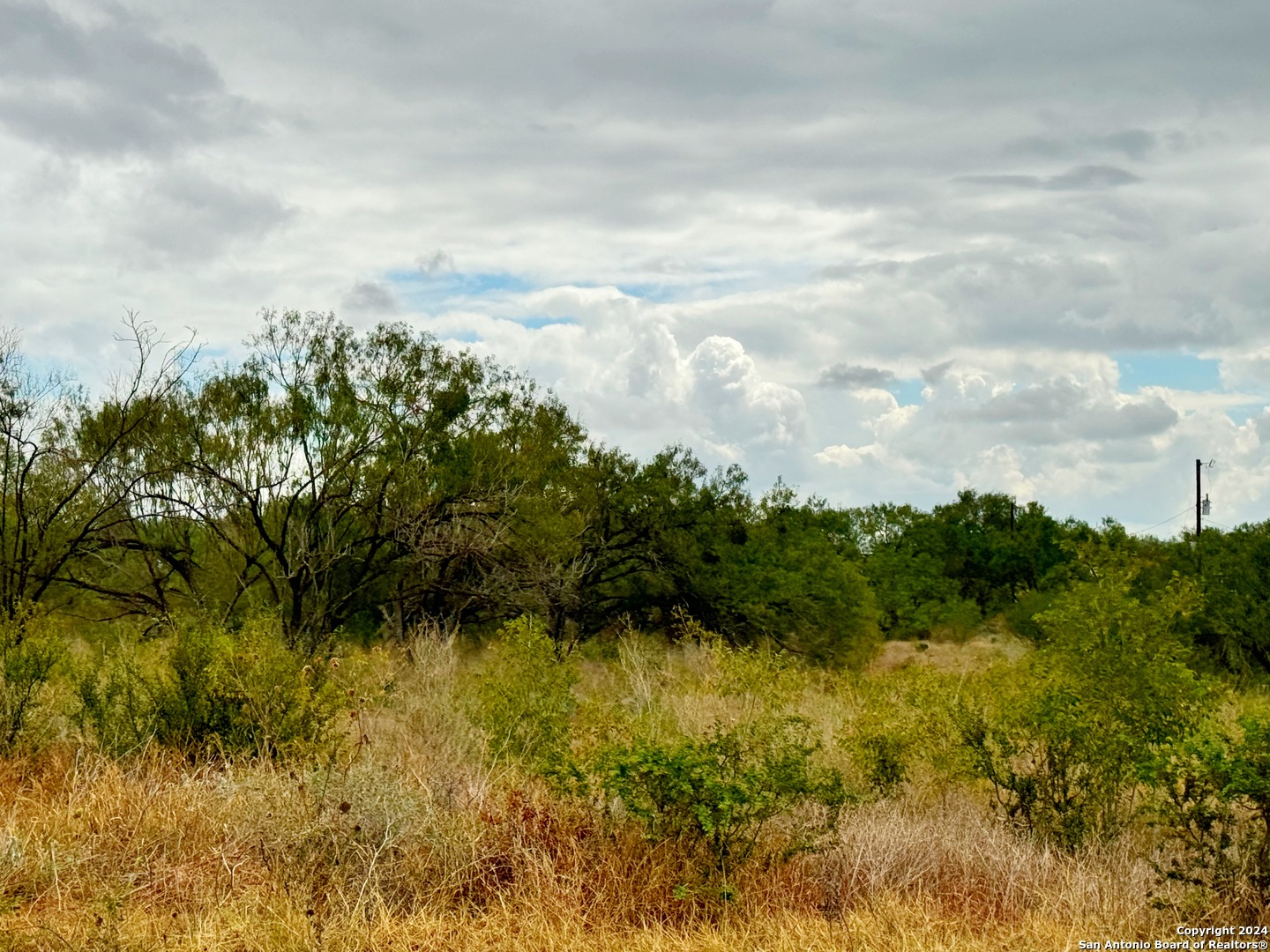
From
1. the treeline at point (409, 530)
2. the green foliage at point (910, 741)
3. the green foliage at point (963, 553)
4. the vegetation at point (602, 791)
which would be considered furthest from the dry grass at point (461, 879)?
the green foliage at point (963, 553)

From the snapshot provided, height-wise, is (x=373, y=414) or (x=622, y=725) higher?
(x=373, y=414)

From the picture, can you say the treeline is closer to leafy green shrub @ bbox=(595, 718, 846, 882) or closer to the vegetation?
the vegetation

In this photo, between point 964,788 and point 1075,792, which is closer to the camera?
point 1075,792

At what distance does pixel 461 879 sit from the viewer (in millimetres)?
7160

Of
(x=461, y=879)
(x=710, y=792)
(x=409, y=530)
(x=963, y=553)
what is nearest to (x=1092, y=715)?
(x=710, y=792)

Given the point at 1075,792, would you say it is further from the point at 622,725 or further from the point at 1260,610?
the point at 1260,610

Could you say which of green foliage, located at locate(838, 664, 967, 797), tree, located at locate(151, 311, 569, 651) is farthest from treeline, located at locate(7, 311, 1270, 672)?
green foliage, located at locate(838, 664, 967, 797)

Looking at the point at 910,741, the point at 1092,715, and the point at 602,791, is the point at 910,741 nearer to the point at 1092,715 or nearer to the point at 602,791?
the point at 1092,715

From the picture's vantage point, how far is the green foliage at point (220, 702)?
10.0 metres

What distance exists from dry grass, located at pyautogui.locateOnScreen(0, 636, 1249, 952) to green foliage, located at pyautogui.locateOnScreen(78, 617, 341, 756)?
1.32 meters

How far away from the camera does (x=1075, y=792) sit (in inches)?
339

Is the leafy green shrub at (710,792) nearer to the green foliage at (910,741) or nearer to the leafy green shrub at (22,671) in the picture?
the green foliage at (910,741)

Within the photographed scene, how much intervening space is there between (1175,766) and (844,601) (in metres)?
20.6

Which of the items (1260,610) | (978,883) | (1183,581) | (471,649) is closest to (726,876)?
(978,883)
